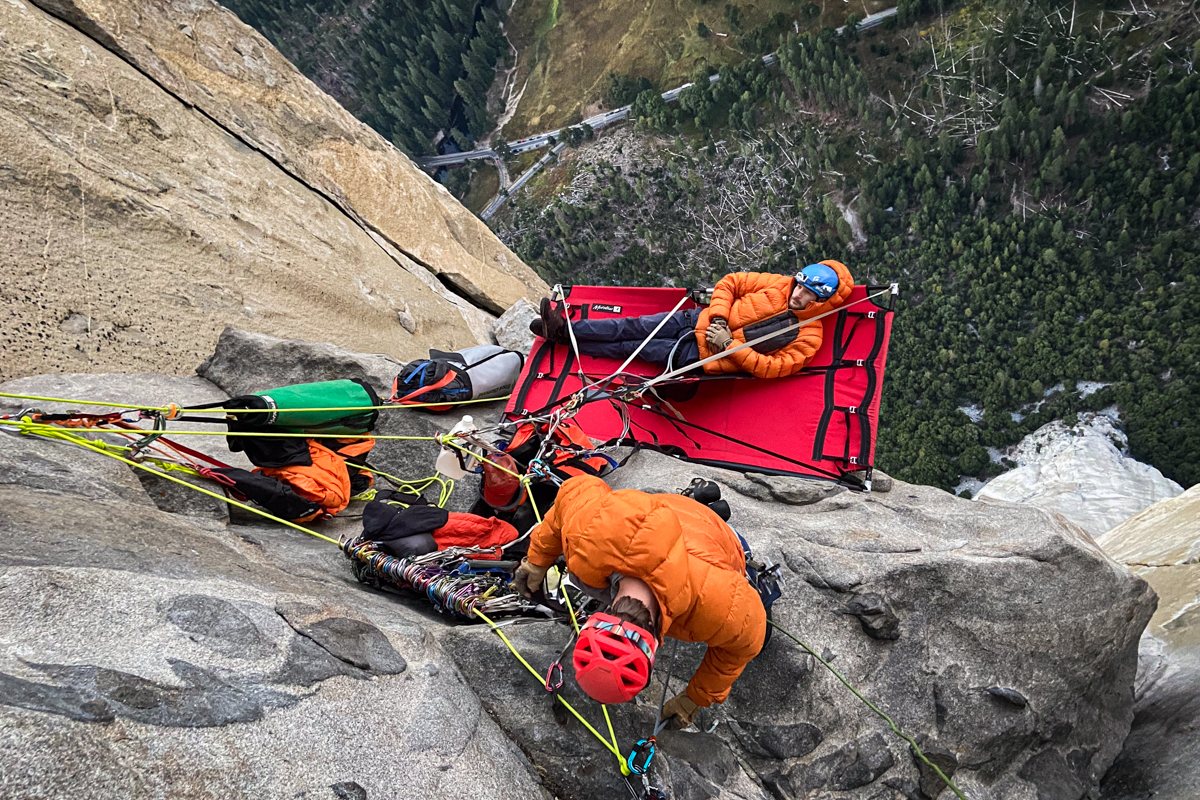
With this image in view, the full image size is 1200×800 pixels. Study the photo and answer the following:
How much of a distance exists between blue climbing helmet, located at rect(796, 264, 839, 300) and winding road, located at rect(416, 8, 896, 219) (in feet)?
155

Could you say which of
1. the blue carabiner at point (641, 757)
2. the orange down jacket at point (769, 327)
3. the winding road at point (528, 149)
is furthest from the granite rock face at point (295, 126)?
the winding road at point (528, 149)

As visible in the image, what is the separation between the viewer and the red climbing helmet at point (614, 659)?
6.66 ft

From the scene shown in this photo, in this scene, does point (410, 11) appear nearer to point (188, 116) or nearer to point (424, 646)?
point (188, 116)

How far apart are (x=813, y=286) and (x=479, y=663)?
13.2ft

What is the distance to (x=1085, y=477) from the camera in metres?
A: 25.5

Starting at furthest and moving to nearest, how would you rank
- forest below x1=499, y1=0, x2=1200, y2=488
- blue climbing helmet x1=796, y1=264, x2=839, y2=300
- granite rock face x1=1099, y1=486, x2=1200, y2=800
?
forest below x1=499, y1=0, x2=1200, y2=488 → blue climbing helmet x1=796, y1=264, x2=839, y2=300 → granite rock face x1=1099, y1=486, x2=1200, y2=800

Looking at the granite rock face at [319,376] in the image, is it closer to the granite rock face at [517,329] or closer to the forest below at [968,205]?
the granite rock face at [517,329]

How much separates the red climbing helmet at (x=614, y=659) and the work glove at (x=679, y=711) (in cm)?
83

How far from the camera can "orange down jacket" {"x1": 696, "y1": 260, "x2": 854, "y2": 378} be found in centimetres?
546

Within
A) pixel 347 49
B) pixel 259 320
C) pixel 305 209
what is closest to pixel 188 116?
pixel 305 209

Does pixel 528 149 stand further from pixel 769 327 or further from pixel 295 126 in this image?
pixel 769 327

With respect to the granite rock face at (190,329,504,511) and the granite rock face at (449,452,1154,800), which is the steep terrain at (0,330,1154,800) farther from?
the granite rock face at (190,329,504,511)

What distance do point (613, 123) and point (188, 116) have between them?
161 feet

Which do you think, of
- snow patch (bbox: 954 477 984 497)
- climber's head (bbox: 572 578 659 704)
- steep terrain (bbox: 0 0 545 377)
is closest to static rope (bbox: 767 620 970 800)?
climber's head (bbox: 572 578 659 704)
